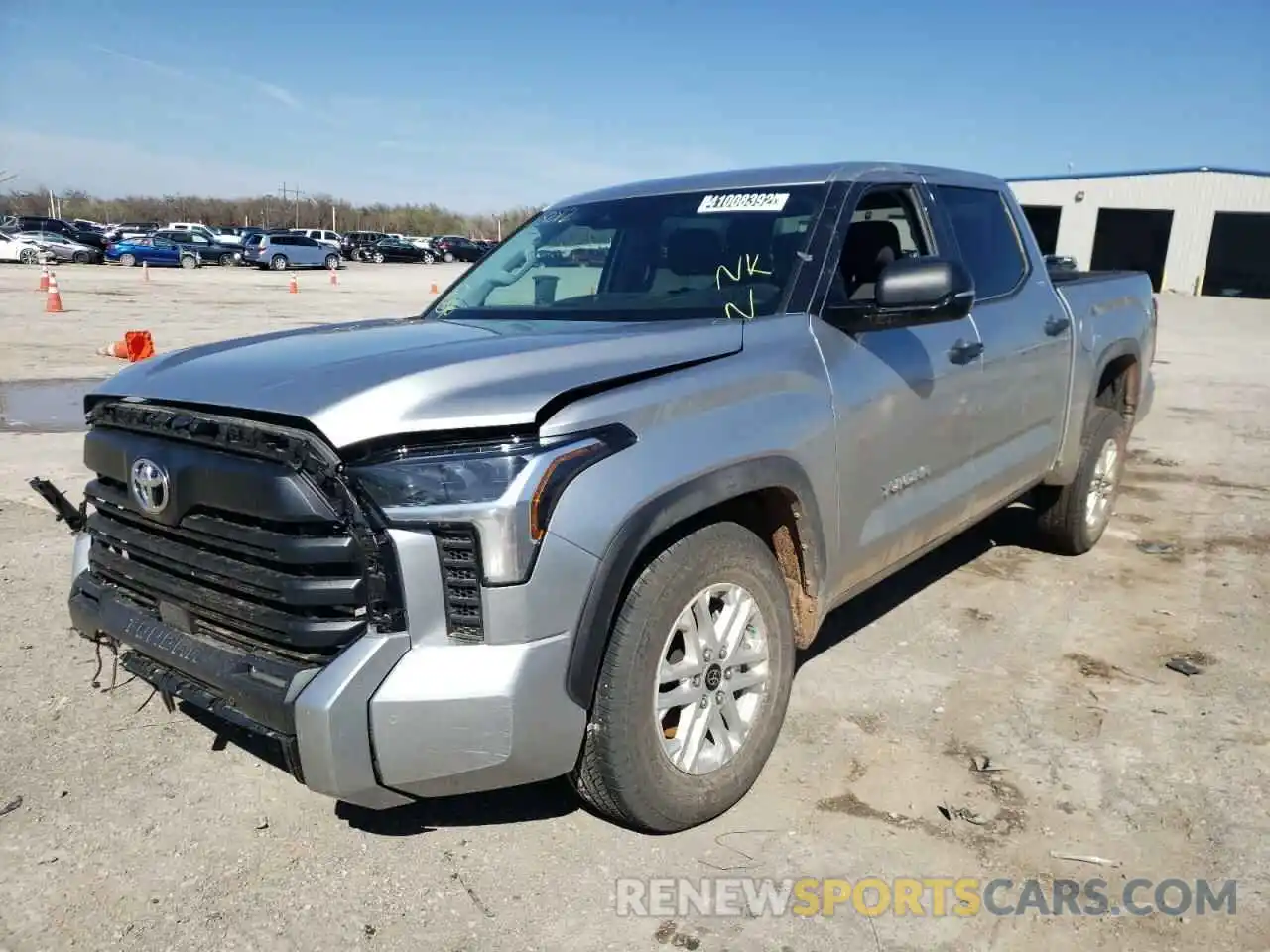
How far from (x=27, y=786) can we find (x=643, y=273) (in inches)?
105

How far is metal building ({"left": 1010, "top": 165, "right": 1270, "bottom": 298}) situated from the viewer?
3603 centimetres

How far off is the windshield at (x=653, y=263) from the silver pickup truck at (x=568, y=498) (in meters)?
0.02

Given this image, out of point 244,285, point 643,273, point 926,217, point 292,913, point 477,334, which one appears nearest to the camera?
point 292,913

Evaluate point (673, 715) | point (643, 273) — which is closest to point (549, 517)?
point (673, 715)

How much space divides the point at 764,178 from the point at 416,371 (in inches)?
75.7

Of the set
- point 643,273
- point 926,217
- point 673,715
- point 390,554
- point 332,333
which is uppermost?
point 926,217

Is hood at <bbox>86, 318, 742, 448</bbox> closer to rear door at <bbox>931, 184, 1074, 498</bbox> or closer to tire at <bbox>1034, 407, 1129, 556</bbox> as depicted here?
rear door at <bbox>931, 184, 1074, 498</bbox>

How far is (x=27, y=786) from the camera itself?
3.06 m

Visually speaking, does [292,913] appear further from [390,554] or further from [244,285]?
[244,285]

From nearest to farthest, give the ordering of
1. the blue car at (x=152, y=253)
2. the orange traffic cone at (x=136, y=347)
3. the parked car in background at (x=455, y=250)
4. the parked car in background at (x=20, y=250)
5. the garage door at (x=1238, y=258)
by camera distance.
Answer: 1. the orange traffic cone at (x=136, y=347)
2. the parked car in background at (x=20, y=250)
3. the garage door at (x=1238, y=258)
4. the blue car at (x=152, y=253)
5. the parked car in background at (x=455, y=250)

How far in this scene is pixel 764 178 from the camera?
3725mm

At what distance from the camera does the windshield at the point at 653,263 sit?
3.33 meters

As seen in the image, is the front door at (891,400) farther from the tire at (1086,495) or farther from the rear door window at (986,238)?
the tire at (1086,495)

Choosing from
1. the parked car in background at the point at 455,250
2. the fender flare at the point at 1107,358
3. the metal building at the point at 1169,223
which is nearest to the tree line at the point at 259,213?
the parked car in background at the point at 455,250
